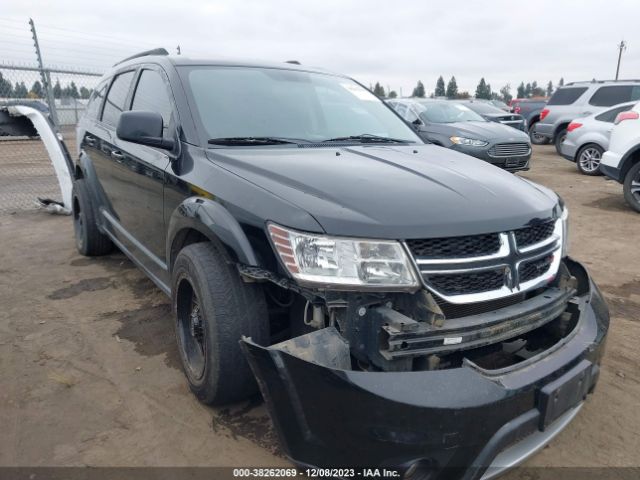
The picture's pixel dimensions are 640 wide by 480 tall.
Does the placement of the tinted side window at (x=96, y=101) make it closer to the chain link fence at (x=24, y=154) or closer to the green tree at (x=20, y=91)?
the chain link fence at (x=24, y=154)

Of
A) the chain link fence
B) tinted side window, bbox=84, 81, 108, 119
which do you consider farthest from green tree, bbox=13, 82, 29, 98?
tinted side window, bbox=84, 81, 108, 119

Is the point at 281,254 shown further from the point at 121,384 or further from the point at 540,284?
the point at 121,384

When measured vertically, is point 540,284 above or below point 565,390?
above

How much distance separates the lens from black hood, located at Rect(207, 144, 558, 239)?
6.12 ft

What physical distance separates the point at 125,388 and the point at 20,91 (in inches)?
379

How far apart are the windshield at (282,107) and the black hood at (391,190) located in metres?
0.29

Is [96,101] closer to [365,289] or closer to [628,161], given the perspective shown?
[365,289]

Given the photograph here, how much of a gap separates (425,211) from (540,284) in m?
0.65

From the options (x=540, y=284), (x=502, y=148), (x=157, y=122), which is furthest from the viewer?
(x=502, y=148)

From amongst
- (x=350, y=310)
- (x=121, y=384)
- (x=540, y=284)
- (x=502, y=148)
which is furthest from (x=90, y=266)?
(x=502, y=148)

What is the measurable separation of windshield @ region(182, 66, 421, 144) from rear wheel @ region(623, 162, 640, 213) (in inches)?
203

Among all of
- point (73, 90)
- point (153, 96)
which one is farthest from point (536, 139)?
point (153, 96)

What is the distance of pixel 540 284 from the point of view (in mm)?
2145

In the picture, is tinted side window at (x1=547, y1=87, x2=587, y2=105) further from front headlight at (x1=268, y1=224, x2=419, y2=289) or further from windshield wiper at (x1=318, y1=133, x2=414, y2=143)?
front headlight at (x1=268, y1=224, x2=419, y2=289)
